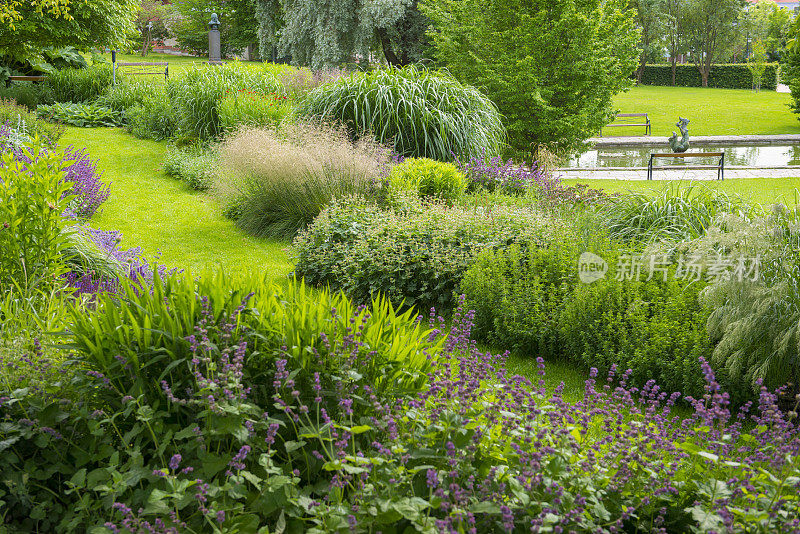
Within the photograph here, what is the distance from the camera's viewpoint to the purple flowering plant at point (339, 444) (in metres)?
2.12

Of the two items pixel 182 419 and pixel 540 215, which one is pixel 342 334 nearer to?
pixel 182 419

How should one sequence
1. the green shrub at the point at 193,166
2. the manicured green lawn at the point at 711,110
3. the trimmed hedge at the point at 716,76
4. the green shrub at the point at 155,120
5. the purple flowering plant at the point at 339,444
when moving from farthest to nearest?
the trimmed hedge at the point at 716,76 < the manicured green lawn at the point at 711,110 < the green shrub at the point at 155,120 < the green shrub at the point at 193,166 < the purple flowering plant at the point at 339,444

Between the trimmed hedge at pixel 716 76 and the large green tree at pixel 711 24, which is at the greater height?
the large green tree at pixel 711 24

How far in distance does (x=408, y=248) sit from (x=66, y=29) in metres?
14.0

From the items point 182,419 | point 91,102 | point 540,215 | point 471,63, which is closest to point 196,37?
point 91,102

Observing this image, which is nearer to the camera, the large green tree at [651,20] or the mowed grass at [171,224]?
the mowed grass at [171,224]

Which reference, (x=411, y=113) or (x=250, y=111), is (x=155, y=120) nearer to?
(x=250, y=111)

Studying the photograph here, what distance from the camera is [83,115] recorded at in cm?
1543

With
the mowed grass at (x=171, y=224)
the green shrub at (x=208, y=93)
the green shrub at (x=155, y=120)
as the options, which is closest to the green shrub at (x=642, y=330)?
the mowed grass at (x=171, y=224)

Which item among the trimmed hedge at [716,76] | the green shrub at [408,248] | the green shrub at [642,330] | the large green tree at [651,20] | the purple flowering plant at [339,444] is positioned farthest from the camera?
the trimmed hedge at [716,76]

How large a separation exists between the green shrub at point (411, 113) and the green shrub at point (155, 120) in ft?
17.1

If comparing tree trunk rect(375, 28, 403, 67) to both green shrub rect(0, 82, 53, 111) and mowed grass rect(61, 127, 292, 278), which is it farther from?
mowed grass rect(61, 127, 292, 278)

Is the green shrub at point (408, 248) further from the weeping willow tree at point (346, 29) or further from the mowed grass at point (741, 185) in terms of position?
the weeping willow tree at point (346, 29)

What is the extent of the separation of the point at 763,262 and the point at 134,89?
627 inches
